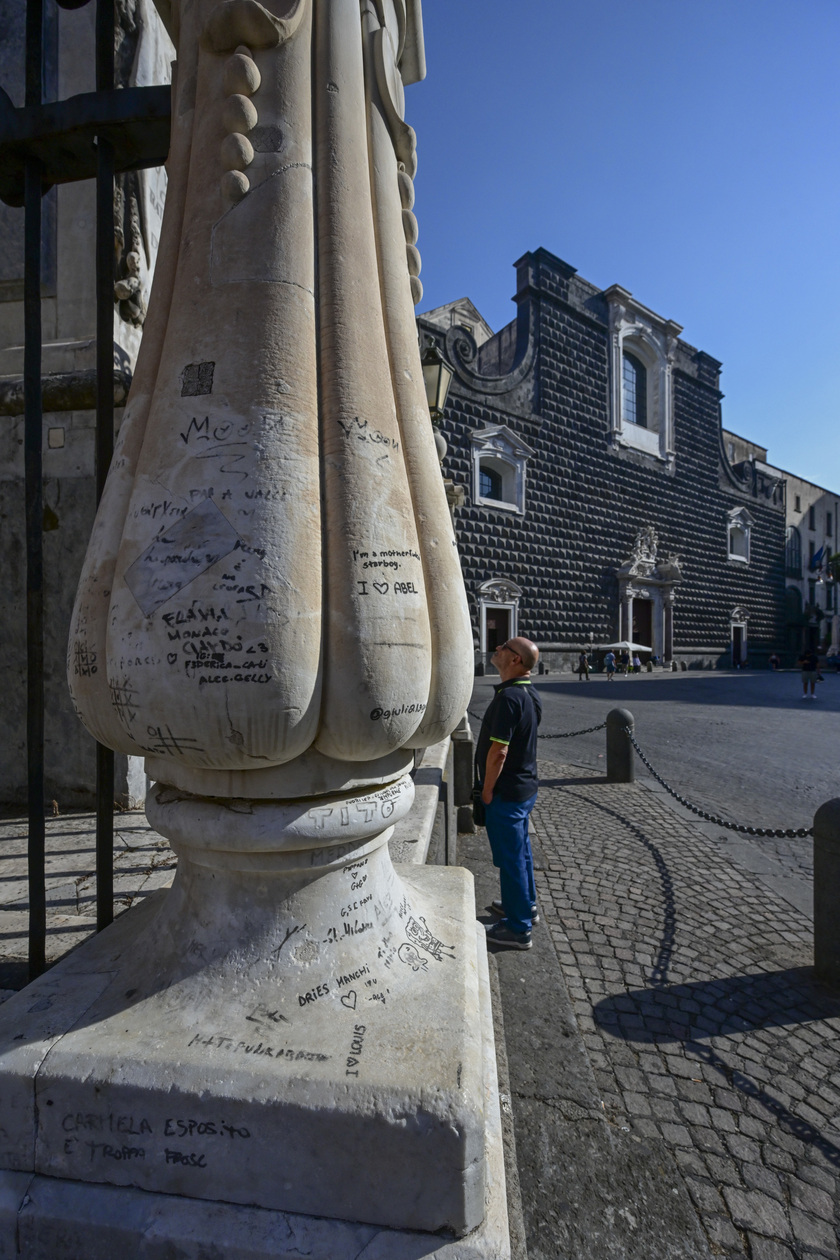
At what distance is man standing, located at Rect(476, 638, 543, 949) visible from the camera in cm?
312

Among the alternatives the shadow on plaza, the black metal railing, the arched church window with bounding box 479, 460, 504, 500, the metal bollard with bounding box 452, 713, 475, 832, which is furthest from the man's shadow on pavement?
the arched church window with bounding box 479, 460, 504, 500

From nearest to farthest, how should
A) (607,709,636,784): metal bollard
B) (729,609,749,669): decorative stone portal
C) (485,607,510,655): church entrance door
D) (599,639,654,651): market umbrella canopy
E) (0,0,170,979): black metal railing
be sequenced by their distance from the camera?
(0,0,170,979): black metal railing
(607,709,636,784): metal bollard
(485,607,510,655): church entrance door
(599,639,654,651): market umbrella canopy
(729,609,749,669): decorative stone portal

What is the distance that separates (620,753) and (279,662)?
608 centimetres

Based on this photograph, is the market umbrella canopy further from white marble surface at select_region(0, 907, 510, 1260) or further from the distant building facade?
white marble surface at select_region(0, 907, 510, 1260)

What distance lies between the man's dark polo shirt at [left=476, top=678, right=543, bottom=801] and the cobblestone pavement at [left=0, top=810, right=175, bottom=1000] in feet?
5.41

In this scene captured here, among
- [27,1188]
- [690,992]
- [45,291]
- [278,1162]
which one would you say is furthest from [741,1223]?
[45,291]

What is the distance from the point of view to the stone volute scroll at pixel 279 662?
3.03ft

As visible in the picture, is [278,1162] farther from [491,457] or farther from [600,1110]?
[491,457]

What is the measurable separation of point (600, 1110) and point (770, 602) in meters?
35.4

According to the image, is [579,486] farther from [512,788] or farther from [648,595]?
[512,788]

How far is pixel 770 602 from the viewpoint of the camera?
32438 millimetres

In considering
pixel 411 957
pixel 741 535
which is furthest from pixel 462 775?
pixel 741 535

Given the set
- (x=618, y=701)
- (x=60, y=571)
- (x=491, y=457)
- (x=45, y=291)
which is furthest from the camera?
(x=491, y=457)

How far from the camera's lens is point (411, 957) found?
48.5 inches
